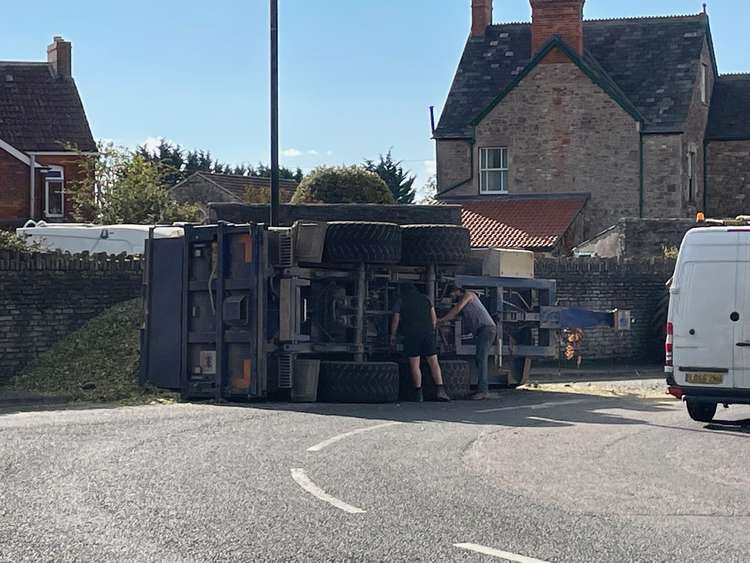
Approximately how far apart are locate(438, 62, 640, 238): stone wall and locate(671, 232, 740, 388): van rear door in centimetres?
2785

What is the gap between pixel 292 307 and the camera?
17938 millimetres

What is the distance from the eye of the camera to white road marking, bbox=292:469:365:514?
9368 millimetres

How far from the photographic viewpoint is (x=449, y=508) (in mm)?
9516

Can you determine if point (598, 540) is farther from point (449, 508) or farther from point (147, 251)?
point (147, 251)

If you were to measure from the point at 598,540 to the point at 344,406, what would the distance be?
9398mm

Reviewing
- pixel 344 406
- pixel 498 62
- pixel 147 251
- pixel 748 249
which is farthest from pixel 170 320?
pixel 498 62

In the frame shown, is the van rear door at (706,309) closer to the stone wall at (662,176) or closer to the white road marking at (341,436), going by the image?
the white road marking at (341,436)

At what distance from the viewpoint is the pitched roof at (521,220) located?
40.8 m

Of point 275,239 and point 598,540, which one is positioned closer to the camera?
point 598,540

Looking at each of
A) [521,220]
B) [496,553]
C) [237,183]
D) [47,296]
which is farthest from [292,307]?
[237,183]

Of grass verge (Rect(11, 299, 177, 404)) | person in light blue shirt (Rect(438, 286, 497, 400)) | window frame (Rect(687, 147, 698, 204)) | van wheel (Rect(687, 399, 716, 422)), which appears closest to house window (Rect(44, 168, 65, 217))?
window frame (Rect(687, 147, 698, 204))

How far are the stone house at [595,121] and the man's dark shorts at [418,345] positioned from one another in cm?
2472

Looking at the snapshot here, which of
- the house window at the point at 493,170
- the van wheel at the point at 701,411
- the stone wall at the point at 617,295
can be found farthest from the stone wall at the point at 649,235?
the van wheel at the point at 701,411

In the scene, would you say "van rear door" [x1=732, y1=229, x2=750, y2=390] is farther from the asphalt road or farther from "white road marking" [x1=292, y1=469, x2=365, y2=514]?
"white road marking" [x1=292, y1=469, x2=365, y2=514]
